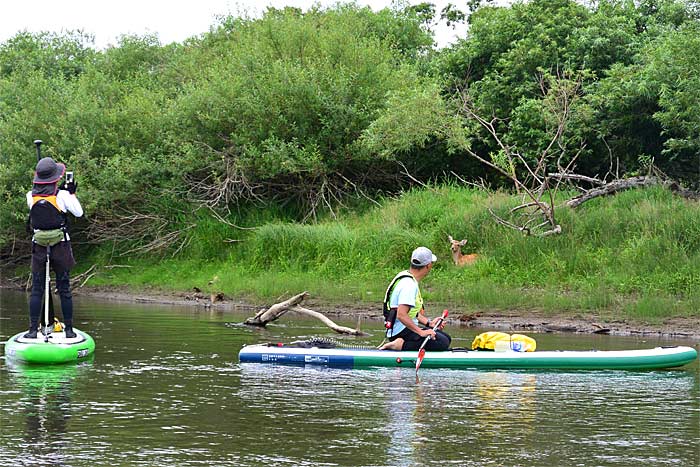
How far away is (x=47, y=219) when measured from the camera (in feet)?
43.1

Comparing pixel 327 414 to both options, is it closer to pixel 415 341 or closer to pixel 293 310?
pixel 415 341

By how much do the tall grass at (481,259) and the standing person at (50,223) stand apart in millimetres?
9019

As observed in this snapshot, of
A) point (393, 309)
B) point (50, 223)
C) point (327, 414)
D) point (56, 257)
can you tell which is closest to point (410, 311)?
point (393, 309)

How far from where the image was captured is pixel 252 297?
917 inches

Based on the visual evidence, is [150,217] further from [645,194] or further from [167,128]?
[645,194]

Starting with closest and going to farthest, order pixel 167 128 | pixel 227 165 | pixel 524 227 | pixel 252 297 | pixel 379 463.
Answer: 1. pixel 379 463
2. pixel 524 227
3. pixel 252 297
4. pixel 227 165
5. pixel 167 128

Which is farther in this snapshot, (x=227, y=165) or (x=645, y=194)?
(x=227, y=165)

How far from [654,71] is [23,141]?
17.1m

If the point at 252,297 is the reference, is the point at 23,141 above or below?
above

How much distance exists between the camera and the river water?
8.38 metres

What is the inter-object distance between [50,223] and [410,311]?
4.47 m

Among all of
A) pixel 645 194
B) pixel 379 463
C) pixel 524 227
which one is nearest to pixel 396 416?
pixel 379 463

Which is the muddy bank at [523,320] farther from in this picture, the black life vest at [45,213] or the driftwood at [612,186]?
the black life vest at [45,213]

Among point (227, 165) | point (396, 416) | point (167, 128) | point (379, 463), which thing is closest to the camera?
point (379, 463)
